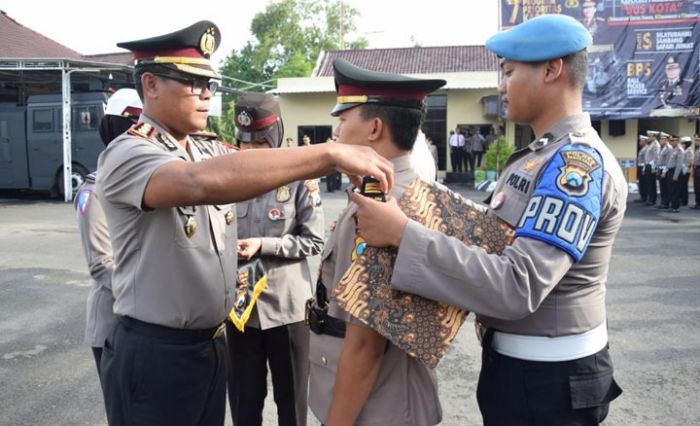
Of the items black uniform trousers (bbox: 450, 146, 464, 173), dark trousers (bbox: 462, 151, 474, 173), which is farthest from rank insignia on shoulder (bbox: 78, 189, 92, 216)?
dark trousers (bbox: 462, 151, 474, 173)

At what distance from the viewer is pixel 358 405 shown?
1.62 metres

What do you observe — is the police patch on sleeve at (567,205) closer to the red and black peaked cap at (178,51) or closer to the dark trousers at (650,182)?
the red and black peaked cap at (178,51)

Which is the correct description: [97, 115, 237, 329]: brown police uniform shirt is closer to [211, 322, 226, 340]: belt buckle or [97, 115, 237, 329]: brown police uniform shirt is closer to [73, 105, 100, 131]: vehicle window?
[211, 322, 226, 340]: belt buckle

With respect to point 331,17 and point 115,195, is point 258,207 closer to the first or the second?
point 115,195

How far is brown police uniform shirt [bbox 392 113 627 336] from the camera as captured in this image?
1431mm

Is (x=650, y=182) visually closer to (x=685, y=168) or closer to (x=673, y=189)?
(x=685, y=168)

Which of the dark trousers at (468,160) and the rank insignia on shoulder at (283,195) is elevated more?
the dark trousers at (468,160)

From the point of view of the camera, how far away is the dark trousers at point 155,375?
6.10 feet

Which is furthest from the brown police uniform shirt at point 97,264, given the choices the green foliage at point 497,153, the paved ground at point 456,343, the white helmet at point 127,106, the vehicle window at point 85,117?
the green foliage at point 497,153

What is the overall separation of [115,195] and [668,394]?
3.55 m

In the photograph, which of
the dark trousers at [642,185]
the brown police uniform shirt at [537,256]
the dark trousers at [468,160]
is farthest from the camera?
the dark trousers at [468,160]

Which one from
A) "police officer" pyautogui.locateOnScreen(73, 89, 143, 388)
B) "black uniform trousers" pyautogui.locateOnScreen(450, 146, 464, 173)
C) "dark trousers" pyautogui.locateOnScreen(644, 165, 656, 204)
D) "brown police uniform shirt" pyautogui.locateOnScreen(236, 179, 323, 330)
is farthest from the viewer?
"black uniform trousers" pyautogui.locateOnScreen(450, 146, 464, 173)

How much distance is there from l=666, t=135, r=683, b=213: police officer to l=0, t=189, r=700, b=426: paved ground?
5906 mm

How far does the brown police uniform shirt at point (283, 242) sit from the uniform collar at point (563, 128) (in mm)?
1575
